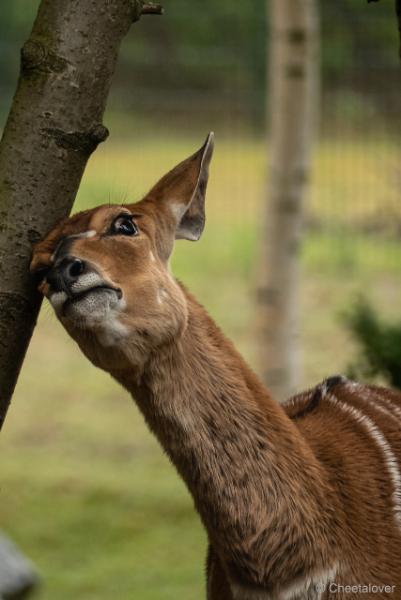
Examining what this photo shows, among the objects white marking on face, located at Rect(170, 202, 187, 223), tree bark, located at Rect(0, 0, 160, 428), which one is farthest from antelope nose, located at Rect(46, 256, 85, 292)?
white marking on face, located at Rect(170, 202, 187, 223)

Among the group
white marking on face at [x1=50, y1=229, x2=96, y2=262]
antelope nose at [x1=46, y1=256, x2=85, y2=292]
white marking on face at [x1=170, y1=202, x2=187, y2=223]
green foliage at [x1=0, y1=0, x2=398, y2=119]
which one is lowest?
antelope nose at [x1=46, y1=256, x2=85, y2=292]

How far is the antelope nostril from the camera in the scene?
321cm

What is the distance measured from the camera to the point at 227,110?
12.7 metres

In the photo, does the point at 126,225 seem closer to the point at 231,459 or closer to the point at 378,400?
the point at 231,459

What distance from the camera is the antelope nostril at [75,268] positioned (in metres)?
3.21

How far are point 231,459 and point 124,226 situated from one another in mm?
667

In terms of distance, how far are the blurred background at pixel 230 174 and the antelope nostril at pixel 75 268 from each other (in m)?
6.43

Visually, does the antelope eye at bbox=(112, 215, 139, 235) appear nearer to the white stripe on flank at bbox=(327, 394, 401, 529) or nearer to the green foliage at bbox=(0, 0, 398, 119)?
the white stripe on flank at bbox=(327, 394, 401, 529)

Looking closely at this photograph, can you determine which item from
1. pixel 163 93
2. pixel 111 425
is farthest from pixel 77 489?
pixel 163 93

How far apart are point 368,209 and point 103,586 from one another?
6.61 meters

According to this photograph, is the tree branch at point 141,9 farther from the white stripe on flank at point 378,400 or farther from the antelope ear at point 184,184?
the white stripe on flank at point 378,400

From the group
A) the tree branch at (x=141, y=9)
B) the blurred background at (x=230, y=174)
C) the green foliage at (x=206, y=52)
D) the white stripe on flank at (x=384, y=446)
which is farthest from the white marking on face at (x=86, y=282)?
the green foliage at (x=206, y=52)

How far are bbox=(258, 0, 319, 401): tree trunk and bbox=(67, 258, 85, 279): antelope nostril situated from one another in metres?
4.84

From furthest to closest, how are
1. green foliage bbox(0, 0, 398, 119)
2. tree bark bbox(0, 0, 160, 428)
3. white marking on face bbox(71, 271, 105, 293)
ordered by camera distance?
green foliage bbox(0, 0, 398, 119) → tree bark bbox(0, 0, 160, 428) → white marking on face bbox(71, 271, 105, 293)
